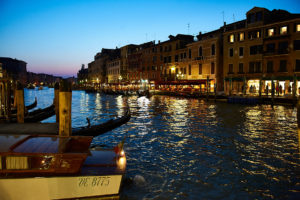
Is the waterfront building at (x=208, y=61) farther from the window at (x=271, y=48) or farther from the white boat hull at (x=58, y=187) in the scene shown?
the white boat hull at (x=58, y=187)

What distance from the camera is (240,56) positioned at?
110 feet

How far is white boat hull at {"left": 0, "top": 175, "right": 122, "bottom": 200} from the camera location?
4250 millimetres

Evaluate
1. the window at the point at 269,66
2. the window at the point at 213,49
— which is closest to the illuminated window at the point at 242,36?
the window at the point at 213,49

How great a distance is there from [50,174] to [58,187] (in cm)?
30

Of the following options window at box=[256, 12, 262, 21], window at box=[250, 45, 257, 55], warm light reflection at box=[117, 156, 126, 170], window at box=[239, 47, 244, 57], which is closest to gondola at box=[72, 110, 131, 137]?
warm light reflection at box=[117, 156, 126, 170]

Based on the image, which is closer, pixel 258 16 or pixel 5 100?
pixel 5 100

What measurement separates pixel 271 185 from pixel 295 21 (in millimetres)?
27598

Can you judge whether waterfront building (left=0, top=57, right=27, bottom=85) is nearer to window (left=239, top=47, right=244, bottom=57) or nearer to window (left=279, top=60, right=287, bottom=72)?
window (left=239, top=47, right=244, bottom=57)

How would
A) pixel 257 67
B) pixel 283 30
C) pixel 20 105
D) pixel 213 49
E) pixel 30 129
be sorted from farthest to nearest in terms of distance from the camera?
1. pixel 213 49
2. pixel 257 67
3. pixel 283 30
4. pixel 20 105
5. pixel 30 129

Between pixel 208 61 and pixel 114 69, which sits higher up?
pixel 114 69

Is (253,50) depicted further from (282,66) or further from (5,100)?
(5,100)

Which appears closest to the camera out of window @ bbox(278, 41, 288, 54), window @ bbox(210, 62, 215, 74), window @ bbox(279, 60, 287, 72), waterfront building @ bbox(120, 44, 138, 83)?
window @ bbox(278, 41, 288, 54)

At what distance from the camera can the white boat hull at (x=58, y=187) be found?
425 cm

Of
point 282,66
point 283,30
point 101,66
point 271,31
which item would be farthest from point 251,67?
point 101,66
